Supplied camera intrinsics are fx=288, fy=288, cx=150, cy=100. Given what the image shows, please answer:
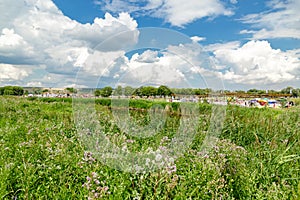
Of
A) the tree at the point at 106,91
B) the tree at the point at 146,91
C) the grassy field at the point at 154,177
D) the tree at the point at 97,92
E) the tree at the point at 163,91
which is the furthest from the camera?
the tree at the point at 146,91

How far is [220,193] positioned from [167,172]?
0.66 meters

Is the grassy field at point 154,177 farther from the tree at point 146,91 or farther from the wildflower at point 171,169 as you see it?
the tree at point 146,91

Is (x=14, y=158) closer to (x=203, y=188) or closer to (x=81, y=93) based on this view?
(x=81, y=93)

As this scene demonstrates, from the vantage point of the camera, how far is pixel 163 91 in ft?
17.8

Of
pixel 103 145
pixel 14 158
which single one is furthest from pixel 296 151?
pixel 14 158

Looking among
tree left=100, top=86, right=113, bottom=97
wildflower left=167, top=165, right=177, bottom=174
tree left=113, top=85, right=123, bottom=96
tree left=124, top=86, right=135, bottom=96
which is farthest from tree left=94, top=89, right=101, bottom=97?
wildflower left=167, top=165, right=177, bottom=174

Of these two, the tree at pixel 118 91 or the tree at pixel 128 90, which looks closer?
the tree at pixel 118 91

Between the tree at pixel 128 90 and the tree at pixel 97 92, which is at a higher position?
the tree at pixel 128 90

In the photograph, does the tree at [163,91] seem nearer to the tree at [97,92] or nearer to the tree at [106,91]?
the tree at [106,91]

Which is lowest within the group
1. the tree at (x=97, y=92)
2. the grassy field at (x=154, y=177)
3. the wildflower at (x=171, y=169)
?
the grassy field at (x=154, y=177)

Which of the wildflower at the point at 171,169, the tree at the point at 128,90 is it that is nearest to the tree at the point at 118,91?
the tree at the point at 128,90

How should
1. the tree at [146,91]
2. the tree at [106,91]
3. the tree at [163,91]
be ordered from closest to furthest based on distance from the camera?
the tree at [106,91] < the tree at [163,91] < the tree at [146,91]

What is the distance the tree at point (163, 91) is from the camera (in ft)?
17.1

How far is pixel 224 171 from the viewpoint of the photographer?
3.86m
